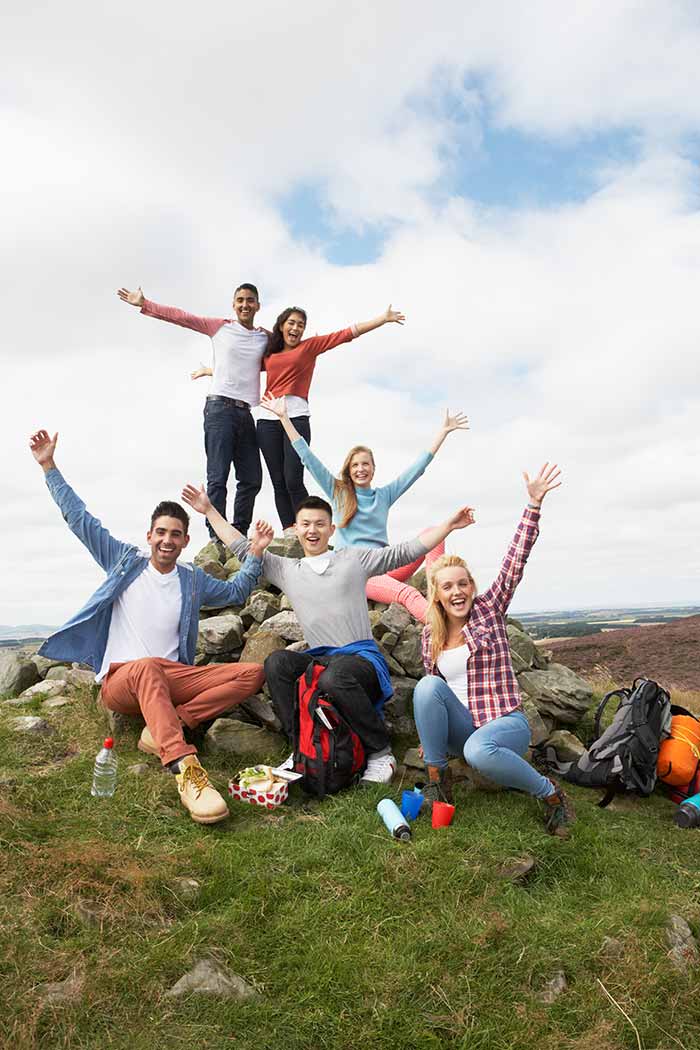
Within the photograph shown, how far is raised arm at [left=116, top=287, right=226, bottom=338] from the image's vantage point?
34.9ft

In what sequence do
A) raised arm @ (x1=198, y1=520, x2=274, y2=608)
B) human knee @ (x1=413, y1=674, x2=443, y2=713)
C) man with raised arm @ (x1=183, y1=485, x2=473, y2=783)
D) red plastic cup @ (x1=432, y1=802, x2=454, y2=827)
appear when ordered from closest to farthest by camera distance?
red plastic cup @ (x1=432, y1=802, x2=454, y2=827), human knee @ (x1=413, y1=674, x2=443, y2=713), man with raised arm @ (x1=183, y1=485, x2=473, y2=783), raised arm @ (x1=198, y1=520, x2=274, y2=608)

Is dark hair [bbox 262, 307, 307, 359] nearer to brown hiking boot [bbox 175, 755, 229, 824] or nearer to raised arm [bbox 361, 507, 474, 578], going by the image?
raised arm [bbox 361, 507, 474, 578]

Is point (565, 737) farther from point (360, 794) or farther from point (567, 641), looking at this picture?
point (567, 641)

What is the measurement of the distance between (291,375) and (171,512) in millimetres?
4243

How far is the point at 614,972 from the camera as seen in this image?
4855 mm

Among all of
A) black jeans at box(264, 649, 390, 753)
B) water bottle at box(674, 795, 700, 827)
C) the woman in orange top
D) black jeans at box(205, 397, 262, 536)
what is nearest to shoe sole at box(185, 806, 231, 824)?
black jeans at box(264, 649, 390, 753)

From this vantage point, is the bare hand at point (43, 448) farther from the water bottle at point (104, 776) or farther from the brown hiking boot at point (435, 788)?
the brown hiking boot at point (435, 788)

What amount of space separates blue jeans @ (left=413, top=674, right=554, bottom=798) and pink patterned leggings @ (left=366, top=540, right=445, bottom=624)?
7.47ft

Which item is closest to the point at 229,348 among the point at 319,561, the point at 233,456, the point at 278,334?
the point at 278,334

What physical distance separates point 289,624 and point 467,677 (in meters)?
3.06

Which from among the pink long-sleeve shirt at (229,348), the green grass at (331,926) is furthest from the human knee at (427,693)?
the pink long-sleeve shirt at (229,348)

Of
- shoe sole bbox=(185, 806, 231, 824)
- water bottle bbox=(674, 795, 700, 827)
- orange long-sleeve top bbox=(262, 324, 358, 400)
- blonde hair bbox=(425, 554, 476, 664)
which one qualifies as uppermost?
orange long-sleeve top bbox=(262, 324, 358, 400)

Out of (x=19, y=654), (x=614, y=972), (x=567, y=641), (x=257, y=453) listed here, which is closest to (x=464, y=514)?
(x=614, y=972)

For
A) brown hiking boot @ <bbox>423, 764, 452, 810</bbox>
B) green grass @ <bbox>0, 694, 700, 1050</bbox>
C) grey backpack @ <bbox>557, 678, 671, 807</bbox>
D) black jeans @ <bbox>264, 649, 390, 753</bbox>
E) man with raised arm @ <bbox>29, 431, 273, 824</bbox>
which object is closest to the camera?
green grass @ <bbox>0, 694, 700, 1050</bbox>
